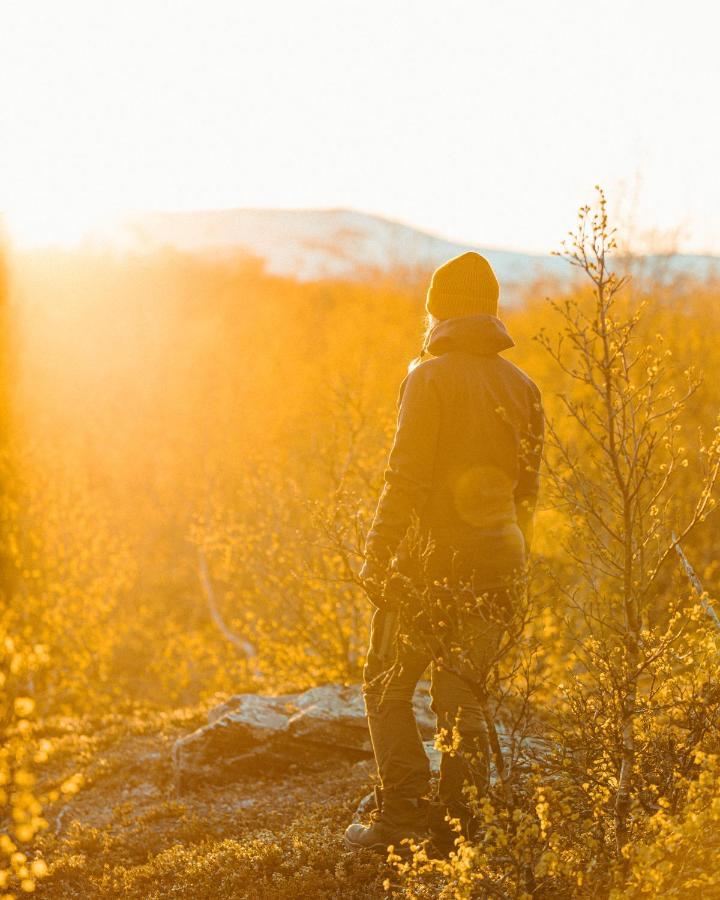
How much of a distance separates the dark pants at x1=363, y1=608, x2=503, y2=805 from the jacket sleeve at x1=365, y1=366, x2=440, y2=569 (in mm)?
374

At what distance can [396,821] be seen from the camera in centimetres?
405

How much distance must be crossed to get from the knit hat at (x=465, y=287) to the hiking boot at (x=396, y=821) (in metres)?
2.37

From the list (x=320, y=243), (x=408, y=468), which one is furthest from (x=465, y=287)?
(x=320, y=243)

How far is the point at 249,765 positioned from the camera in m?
Result: 6.39

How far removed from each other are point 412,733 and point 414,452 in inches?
55.0

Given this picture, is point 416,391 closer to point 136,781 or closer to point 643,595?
point 643,595

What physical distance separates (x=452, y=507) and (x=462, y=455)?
238 mm

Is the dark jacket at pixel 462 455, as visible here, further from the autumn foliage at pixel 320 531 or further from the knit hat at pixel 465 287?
the autumn foliage at pixel 320 531

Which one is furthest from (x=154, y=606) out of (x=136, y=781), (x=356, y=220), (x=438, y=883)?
(x=356, y=220)

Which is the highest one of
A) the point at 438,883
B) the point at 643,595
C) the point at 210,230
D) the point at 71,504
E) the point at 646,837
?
the point at 210,230

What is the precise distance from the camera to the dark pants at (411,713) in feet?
12.2

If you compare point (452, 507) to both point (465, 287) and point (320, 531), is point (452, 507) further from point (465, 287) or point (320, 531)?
point (320, 531)

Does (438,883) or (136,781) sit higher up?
(438,883)

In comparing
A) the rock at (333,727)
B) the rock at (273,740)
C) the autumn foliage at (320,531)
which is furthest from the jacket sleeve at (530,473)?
the rock at (333,727)
